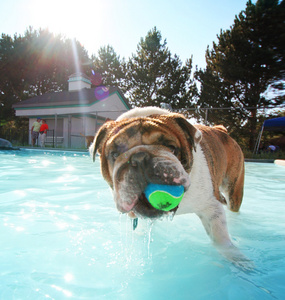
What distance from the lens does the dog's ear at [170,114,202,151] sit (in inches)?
98.3

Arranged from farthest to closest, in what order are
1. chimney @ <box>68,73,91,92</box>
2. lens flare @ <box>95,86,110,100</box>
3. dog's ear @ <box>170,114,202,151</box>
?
chimney @ <box>68,73,91,92</box>
lens flare @ <box>95,86,110,100</box>
dog's ear @ <box>170,114,202,151</box>

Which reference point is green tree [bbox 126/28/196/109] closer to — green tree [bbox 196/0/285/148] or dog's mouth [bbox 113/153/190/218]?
green tree [bbox 196/0/285/148]

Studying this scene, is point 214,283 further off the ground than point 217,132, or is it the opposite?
point 217,132

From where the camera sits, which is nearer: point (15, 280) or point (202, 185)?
point (15, 280)

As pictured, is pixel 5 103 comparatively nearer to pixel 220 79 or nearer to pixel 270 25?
pixel 220 79

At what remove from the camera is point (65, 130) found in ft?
78.1

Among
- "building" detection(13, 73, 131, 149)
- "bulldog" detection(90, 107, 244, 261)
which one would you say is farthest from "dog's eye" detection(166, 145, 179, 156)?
"building" detection(13, 73, 131, 149)

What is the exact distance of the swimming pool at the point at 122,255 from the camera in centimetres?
196

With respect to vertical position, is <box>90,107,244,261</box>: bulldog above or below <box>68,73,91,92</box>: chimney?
below

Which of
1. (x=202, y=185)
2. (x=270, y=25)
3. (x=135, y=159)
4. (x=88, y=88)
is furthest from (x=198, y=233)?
(x=88, y=88)

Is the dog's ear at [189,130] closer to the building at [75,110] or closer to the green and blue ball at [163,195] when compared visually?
the green and blue ball at [163,195]

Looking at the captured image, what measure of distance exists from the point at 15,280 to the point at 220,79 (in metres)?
22.4

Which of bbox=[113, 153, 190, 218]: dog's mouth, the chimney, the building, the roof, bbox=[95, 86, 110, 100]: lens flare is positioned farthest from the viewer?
the chimney

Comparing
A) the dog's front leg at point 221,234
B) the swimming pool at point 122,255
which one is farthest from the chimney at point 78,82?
the dog's front leg at point 221,234
